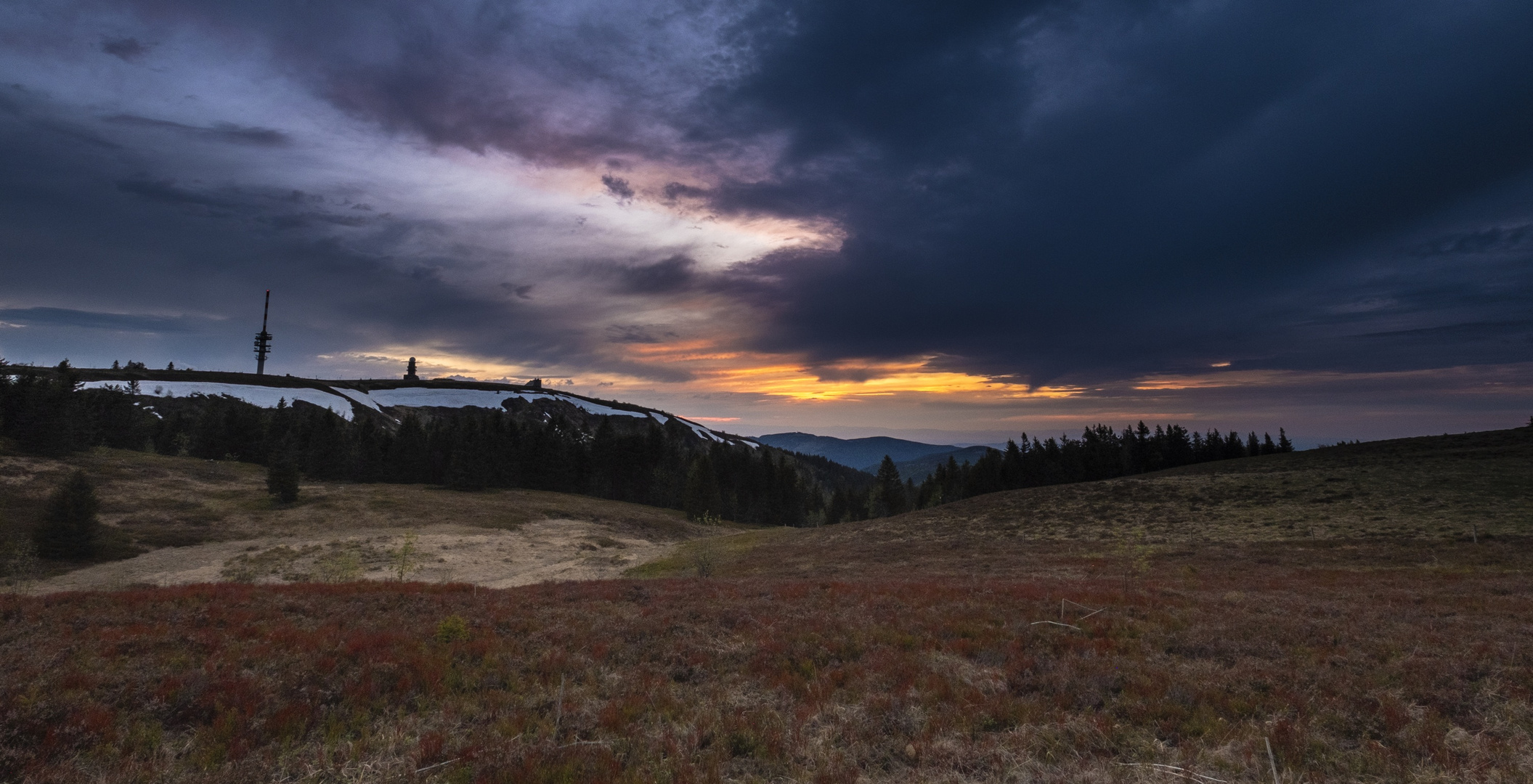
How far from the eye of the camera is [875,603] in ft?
57.1

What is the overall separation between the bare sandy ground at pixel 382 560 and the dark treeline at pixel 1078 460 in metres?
72.2

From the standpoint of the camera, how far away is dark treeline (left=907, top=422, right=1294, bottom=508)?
103 m

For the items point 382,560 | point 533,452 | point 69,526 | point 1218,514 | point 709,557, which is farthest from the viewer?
point 533,452

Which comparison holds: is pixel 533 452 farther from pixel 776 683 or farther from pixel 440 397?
pixel 440 397

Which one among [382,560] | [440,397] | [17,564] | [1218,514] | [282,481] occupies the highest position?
[440,397]

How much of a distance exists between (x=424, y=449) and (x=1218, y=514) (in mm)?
103298

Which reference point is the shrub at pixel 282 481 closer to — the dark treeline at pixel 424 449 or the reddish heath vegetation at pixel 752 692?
the dark treeline at pixel 424 449

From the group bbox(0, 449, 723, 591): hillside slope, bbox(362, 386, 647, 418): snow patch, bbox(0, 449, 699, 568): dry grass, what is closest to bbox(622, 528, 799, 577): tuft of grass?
bbox(0, 449, 723, 591): hillside slope

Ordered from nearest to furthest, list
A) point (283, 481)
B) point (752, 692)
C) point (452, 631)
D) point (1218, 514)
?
point (752, 692), point (452, 631), point (1218, 514), point (283, 481)

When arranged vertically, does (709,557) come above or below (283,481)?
below

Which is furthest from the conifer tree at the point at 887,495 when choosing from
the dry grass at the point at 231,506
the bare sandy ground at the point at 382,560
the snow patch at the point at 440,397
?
the snow patch at the point at 440,397

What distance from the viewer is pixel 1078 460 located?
104 meters

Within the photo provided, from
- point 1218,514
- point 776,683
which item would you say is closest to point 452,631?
point 776,683

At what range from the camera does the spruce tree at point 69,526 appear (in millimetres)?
34688
